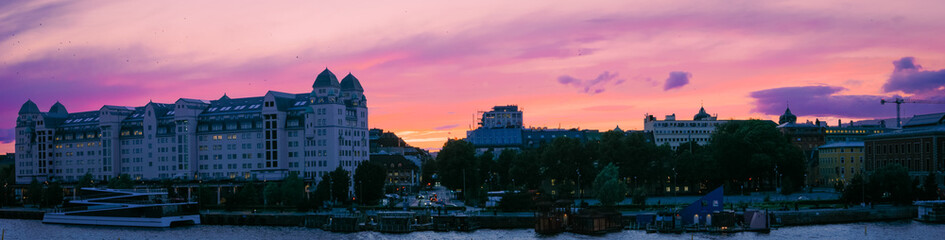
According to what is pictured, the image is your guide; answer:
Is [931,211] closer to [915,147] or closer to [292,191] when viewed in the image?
[915,147]

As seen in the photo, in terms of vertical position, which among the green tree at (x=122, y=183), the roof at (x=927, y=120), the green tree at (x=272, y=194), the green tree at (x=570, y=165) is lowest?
the green tree at (x=272, y=194)

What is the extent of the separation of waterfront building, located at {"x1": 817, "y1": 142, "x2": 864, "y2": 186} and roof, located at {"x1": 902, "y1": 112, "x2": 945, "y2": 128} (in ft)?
56.2

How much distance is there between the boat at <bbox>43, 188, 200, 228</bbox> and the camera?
12731 centimetres

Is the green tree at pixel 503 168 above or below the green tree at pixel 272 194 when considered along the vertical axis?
above

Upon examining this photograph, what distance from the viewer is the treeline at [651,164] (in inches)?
6024

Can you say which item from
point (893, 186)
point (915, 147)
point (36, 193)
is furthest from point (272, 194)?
point (915, 147)

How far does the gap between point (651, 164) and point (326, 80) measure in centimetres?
5920

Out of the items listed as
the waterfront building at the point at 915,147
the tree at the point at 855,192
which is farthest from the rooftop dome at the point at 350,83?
the waterfront building at the point at 915,147

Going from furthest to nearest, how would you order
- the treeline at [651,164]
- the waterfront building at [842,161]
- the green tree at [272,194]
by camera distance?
the waterfront building at [842,161]
the treeline at [651,164]
the green tree at [272,194]

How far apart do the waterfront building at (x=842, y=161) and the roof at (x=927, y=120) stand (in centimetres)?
1713

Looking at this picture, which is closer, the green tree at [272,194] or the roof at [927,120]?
the roof at [927,120]

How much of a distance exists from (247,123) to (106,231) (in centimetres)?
4797

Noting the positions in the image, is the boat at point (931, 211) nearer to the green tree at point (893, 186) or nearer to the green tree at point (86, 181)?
the green tree at point (893, 186)

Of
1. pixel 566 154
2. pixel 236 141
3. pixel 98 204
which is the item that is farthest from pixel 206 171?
pixel 566 154
